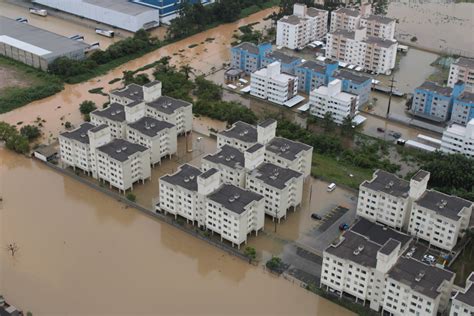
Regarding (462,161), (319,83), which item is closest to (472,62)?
(319,83)

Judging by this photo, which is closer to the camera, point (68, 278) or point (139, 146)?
point (68, 278)

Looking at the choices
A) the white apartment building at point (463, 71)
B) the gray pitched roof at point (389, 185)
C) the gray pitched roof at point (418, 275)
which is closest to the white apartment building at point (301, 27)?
the white apartment building at point (463, 71)

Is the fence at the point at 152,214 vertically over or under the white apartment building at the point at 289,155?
under

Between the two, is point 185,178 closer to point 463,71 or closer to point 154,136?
point 154,136

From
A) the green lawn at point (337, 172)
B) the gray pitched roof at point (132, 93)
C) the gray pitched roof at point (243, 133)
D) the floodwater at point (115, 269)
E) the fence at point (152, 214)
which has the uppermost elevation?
the gray pitched roof at point (132, 93)

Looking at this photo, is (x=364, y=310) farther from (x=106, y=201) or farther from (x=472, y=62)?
(x=472, y=62)

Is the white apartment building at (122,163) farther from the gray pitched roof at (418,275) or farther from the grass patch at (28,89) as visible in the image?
the gray pitched roof at (418,275)

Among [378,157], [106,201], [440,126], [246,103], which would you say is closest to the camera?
[106,201]
